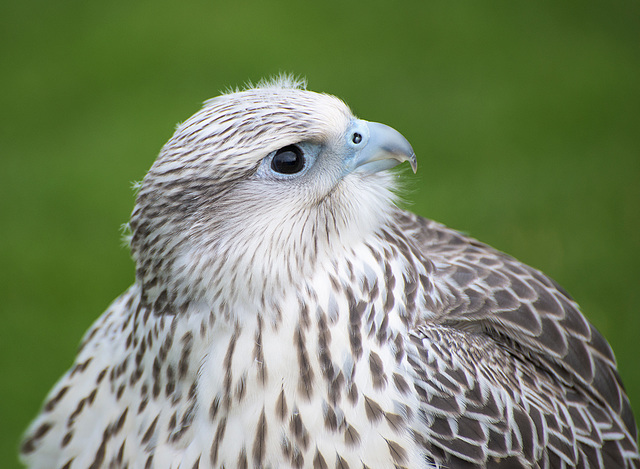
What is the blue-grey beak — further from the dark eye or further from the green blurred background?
the green blurred background

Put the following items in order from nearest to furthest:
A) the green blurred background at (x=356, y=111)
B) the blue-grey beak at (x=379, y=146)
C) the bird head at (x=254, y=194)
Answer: the bird head at (x=254, y=194) → the blue-grey beak at (x=379, y=146) → the green blurred background at (x=356, y=111)

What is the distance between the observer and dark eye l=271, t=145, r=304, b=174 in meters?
2.33

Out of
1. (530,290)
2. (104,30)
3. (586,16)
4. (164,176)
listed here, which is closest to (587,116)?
(586,16)

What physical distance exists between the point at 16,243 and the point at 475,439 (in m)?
4.27

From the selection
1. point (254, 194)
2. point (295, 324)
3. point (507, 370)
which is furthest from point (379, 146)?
point (507, 370)

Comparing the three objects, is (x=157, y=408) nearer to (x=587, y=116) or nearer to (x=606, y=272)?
(x=606, y=272)

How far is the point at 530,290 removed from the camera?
113 inches

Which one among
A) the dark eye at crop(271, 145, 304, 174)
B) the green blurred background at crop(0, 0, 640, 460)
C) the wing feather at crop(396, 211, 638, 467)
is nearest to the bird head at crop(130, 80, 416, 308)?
the dark eye at crop(271, 145, 304, 174)

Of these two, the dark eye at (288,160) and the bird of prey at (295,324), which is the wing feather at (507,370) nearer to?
the bird of prey at (295,324)

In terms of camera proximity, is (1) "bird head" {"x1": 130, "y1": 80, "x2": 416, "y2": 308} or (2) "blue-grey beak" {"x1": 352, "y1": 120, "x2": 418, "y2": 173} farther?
(2) "blue-grey beak" {"x1": 352, "y1": 120, "x2": 418, "y2": 173}

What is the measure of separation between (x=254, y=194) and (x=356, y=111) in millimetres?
3782

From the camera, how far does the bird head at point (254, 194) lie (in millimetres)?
2279

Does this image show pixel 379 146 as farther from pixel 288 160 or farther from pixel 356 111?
pixel 356 111

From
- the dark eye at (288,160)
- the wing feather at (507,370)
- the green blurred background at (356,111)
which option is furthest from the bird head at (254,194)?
the green blurred background at (356,111)
